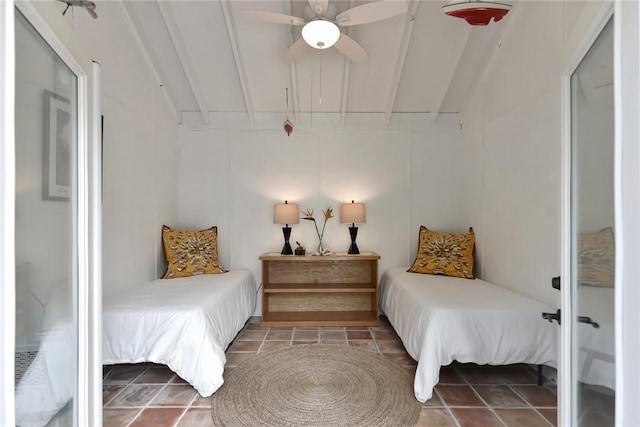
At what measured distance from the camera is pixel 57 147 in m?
1.12

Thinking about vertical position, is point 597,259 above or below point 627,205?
below

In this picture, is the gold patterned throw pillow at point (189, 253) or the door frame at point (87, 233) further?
the gold patterned throw pillow at point (189, 253)

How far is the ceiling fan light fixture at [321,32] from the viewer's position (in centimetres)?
232

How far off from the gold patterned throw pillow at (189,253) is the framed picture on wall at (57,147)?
8.05 feet

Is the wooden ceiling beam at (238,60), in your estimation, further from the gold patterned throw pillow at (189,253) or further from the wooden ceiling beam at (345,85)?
the gold patterned throw pillow at (189,253)

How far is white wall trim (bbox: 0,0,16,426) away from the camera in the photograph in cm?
77

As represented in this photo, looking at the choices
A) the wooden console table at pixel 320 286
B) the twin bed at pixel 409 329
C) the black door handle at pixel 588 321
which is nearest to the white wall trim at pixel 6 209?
the twin bed at pixel 409 329

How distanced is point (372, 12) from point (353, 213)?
205 cm

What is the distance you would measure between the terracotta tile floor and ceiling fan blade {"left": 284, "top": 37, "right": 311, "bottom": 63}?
8.44 ft

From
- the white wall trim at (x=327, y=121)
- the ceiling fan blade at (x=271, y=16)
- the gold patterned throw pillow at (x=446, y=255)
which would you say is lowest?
the gold patterned throw pillow at (x=446, y=255)

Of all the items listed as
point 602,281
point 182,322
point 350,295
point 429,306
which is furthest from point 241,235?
point 602,281

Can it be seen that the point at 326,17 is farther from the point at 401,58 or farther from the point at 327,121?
the point at 327,121

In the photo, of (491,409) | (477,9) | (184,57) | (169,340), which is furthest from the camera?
(184,57)

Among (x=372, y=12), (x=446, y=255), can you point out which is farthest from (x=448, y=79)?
(x=446, y=255)
